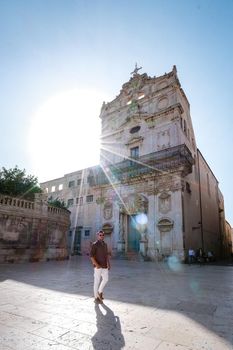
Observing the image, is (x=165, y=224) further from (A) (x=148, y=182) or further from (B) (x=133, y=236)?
(A) (x=148, y=182)

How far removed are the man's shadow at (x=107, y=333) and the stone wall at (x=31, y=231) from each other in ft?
42.7

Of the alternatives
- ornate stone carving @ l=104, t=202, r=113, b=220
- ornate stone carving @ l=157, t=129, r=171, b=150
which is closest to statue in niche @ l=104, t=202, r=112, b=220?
ornate stone carving @ l=104, t=202, r=113, b=220

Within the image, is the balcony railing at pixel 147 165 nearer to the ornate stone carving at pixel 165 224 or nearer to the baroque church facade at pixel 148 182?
the baroque church facade at pixel 148 182

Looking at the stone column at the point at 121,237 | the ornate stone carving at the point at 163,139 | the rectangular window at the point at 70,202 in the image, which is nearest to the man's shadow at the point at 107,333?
the stone column at the point at 121,237

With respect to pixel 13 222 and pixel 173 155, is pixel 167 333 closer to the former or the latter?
pixel 13 222

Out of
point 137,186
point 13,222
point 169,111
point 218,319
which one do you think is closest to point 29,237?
point 13,222

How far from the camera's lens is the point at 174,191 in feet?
72.8

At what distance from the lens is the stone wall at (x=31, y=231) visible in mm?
15508

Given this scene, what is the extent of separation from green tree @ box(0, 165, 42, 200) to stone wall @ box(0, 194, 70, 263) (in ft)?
21.4

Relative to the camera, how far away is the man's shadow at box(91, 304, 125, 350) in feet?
9.72

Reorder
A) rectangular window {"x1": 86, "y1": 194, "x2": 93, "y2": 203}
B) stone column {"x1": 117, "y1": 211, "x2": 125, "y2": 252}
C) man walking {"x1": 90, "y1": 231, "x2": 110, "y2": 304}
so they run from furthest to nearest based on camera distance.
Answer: rectangular window {"x1": 86, "y1": 194, "x2": 93, "y2": 203} < stone column {"x1": 117, "y1": 211, "x2": 125, "y2": 252} < man walking {"x1": 90, "y1": 231, "x2": 110, "y2": 304}

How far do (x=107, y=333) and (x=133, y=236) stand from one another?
21.7m

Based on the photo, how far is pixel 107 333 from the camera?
3.35 metres

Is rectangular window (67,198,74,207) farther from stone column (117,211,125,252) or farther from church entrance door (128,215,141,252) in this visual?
church entrance door (128,215,141,252)
